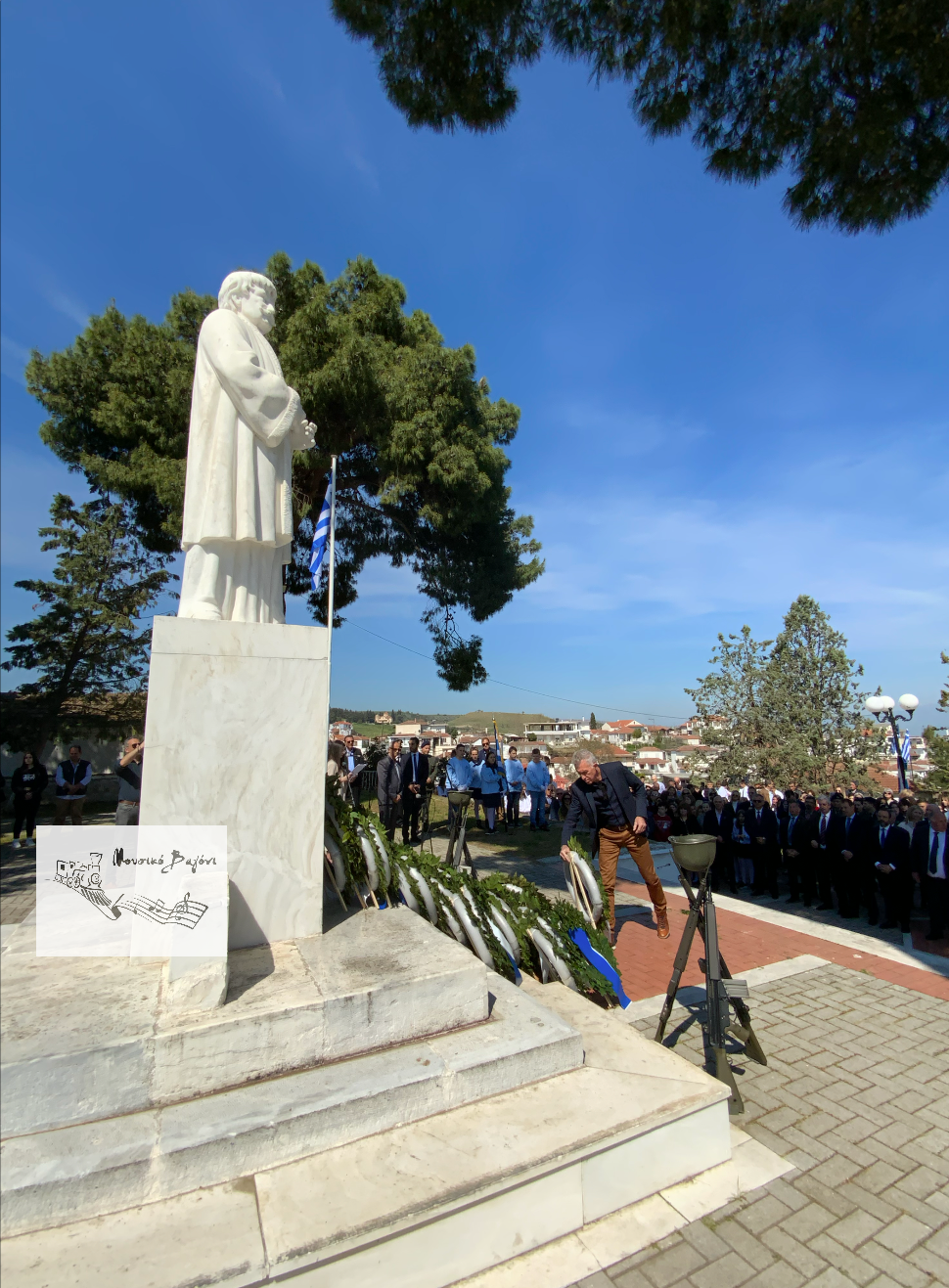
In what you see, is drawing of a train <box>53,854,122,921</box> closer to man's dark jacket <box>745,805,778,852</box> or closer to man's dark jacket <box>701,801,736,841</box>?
man's dark jacket <box>745,805,778,852</box>

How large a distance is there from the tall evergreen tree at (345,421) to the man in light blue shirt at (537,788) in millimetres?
2245

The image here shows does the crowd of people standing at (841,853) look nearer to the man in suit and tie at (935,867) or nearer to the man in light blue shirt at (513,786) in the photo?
the man in suit and tie at (935,867)

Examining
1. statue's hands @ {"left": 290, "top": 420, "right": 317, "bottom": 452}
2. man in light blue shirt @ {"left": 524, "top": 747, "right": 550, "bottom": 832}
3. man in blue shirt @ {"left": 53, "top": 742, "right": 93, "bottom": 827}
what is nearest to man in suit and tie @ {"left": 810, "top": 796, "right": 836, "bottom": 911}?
man in light blue shirt @ {"left": 524, "top": 747, "right": 550, "bottom": 832}

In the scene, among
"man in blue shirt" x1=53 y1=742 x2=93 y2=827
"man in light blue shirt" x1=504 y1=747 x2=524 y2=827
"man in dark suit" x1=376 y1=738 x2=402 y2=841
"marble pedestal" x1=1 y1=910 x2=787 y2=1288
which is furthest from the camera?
"man in light blue shirt" x1=504 y1=747 x2=524 y2=827

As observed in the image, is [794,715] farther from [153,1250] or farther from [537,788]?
[153,1250]

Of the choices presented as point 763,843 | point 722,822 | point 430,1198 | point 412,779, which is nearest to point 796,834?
point 763,843

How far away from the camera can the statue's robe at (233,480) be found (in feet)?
10.8

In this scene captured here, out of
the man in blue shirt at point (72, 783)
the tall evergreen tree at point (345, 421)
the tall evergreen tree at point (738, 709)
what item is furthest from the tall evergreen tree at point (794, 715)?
the man in blue shirt at point (72, 783)

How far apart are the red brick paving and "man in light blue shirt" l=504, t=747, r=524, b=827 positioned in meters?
6.22

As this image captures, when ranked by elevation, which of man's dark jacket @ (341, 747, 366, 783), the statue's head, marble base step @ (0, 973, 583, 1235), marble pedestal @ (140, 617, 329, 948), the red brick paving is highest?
the statue's head

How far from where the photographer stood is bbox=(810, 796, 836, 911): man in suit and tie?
6.59m

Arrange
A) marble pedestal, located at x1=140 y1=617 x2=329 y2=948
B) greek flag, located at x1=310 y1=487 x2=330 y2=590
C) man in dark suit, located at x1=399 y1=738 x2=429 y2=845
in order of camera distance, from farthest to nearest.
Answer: man in dark suit, located at x1=399 y1=738 x2=429 y2=845
greek flag, located at x1=310 y1=487 x2=330 y2=590
marble pedestal, located at x1=140 y1=617 x2=329 y2=948

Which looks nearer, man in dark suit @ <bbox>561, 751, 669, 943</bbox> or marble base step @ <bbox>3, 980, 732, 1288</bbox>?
marble base step @ <bbox>3, 980, 732, 1288</bbox>

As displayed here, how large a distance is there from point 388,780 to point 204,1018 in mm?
7327
